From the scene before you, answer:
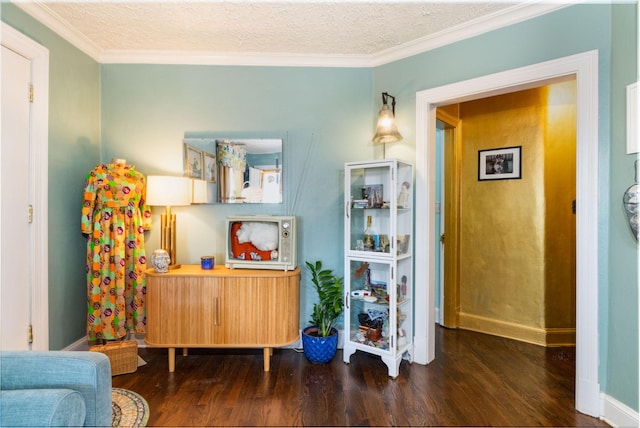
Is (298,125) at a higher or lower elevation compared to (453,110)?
lower

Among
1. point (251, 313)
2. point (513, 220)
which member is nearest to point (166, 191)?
point (251, 313)

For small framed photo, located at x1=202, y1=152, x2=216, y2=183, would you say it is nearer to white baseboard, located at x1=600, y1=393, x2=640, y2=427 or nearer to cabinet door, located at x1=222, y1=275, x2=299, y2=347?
cabinet door, located at x1=222, y1=275, x2=299, y2=347

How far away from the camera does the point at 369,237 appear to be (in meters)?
2.47

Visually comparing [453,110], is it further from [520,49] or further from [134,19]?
[134,19]

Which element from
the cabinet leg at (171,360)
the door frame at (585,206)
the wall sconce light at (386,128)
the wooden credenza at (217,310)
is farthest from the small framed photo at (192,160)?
the door frame at (585,206)

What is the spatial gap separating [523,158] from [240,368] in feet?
10.2

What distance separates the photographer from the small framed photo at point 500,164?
2934mm

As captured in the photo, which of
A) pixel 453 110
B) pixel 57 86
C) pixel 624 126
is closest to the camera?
pixel 624 126

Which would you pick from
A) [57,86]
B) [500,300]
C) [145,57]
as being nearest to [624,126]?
[500,300]

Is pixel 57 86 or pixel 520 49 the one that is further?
pixel 57 86

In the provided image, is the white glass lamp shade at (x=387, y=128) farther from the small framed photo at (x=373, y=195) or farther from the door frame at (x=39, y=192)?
the door frame at (x=39, y=192)

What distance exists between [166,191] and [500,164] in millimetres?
3025

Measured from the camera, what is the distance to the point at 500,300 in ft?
9.89

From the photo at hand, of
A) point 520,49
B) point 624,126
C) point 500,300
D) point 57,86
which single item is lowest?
point 500,300
